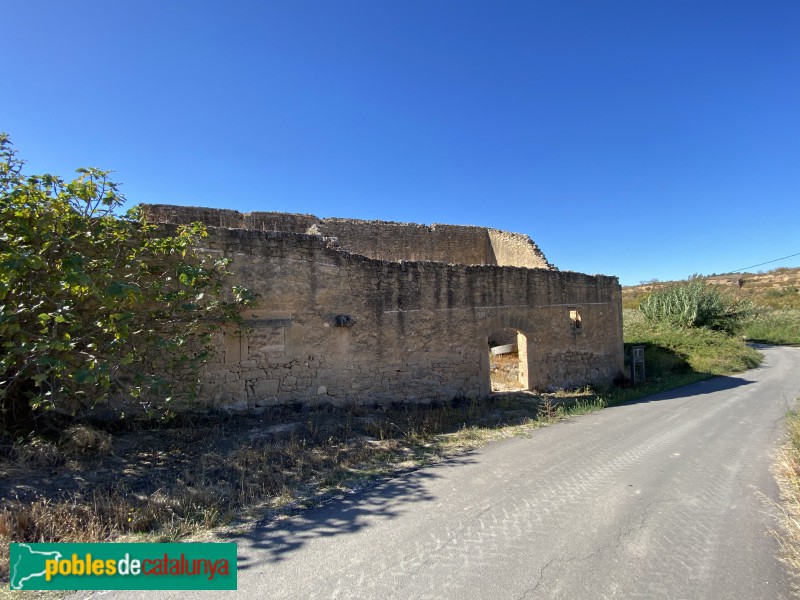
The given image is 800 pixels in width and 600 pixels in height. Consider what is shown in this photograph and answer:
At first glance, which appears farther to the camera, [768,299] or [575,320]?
[768,299]

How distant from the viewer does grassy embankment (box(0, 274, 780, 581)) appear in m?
3.52

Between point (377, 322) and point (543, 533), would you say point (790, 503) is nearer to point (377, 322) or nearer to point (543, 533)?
point (543, 533)

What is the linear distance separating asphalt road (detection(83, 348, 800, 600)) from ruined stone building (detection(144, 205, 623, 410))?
10.6ft

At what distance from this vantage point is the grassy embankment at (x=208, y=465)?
3.52 meters

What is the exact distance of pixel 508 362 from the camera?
12828 mm

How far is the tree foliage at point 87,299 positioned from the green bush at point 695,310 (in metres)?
22.2

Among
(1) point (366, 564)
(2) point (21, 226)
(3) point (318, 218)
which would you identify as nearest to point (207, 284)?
(2) point (21, 226)

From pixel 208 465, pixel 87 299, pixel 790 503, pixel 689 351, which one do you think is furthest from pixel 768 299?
pixel 87 299

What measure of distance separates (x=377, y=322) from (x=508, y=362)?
614 cm

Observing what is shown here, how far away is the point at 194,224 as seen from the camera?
5.95 m

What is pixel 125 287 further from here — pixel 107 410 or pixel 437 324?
pixel 437 324

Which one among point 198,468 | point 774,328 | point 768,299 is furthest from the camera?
point 768,299

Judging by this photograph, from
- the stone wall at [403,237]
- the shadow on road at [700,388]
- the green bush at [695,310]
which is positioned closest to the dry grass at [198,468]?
the shadow on road at [700,388]

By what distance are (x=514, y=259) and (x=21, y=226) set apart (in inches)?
545
